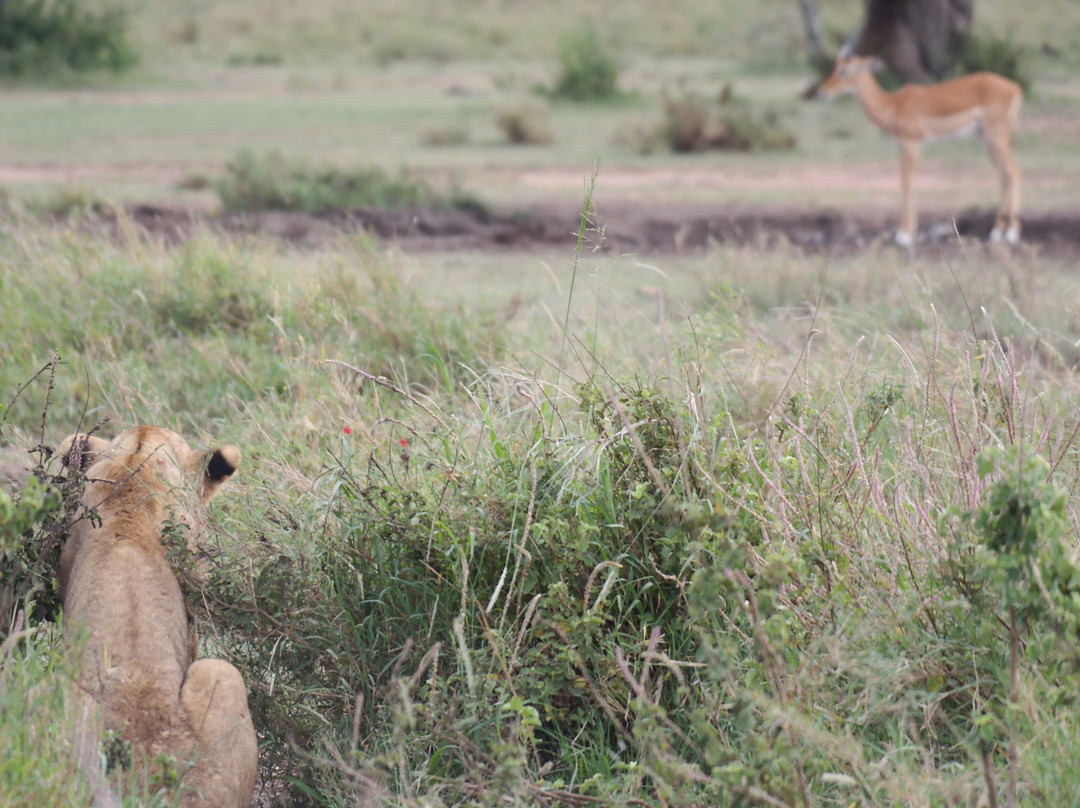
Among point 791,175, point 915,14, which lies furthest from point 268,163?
→ point 915,14

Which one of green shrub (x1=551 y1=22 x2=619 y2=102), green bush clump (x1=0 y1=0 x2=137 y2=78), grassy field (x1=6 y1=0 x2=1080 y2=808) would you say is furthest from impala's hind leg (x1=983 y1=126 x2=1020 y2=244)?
green bush clump (x1=0 y1=0 x2=137 y2=78)

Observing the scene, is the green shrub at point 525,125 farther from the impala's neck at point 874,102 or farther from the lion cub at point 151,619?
the lion cub at point 151,619

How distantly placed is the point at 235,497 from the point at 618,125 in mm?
13176

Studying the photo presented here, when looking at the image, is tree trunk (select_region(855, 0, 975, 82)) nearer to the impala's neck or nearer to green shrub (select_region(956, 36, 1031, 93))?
green shrub (select_region(956, 36, 1031, 93))

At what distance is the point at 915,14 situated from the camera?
727 inches

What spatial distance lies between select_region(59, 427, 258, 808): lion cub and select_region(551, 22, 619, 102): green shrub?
16.8m

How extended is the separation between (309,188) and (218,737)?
8285 mm

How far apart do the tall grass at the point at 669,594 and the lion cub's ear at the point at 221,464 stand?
0.80 ft

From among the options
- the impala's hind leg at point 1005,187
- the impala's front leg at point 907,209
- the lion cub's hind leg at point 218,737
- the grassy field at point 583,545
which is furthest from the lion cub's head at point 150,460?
the impala's hind leg at point 1005,187

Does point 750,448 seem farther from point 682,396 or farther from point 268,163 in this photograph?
point 268,163

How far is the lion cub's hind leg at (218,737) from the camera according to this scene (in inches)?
107

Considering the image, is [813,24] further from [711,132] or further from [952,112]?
[952,112]

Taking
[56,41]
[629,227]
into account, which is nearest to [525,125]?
[629,227]

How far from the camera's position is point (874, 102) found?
456 inches
